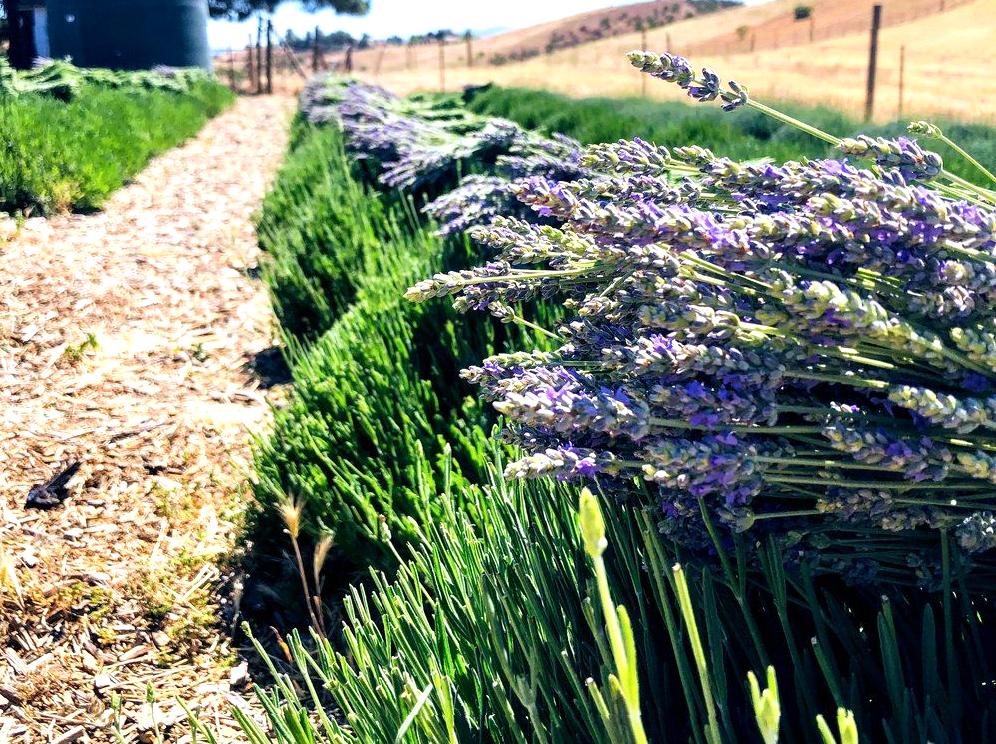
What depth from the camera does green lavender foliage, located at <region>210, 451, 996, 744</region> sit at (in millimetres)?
1147

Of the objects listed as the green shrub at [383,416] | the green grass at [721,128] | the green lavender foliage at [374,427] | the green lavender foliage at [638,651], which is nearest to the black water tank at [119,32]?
the green grass at [721,128]

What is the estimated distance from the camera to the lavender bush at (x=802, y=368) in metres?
1.08

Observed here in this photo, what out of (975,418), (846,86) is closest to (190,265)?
(975,418)

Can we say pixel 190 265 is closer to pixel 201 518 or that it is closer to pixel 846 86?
pixel 201 518

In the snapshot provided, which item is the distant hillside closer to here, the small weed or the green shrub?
the small weed

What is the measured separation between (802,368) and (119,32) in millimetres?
26836

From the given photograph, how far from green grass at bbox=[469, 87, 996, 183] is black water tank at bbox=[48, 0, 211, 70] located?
15262 millimetres

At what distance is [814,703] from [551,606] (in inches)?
15.7

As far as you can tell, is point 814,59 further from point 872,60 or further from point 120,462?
point 120,462

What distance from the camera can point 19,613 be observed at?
9.01ft

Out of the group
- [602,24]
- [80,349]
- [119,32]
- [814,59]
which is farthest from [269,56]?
[602,24]

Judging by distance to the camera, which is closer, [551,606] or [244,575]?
[551,606]

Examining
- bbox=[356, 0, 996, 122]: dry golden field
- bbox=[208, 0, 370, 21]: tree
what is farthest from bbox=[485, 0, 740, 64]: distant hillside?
bbox=[208, 0, 370, 21]: tree

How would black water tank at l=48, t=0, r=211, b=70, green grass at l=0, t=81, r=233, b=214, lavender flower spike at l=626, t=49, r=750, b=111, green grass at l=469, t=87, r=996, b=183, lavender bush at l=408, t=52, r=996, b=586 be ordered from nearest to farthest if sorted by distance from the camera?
lavender bush at l=408, t=52, r=996, b=586, lavender flower spike at l=626, t=49, r=750, b=111, green grass at l=469, t=87, r=996, b=183, green grass at l=0, t=81, r=233, b=214, black water tank at l=48, t=0, r=211, b=70
